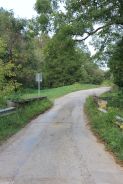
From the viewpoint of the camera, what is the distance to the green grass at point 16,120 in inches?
779

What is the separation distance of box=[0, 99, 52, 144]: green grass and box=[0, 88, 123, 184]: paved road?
50 cm

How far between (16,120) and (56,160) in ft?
37.9

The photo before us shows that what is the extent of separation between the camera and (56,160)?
13.1 m

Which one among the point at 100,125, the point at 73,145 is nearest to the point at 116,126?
the point at 100,125

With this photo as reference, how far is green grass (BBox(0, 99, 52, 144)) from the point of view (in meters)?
19.8

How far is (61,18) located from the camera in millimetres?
31078

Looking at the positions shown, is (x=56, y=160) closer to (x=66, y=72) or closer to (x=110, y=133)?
(x=110, y=133)

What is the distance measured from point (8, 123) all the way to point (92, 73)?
78.0m

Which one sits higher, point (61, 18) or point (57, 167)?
point (61, 18)

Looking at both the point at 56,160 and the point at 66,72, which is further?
the point at 66,72

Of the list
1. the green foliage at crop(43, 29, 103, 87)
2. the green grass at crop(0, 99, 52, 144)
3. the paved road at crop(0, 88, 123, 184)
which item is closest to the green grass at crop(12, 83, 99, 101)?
the green foliage at crop(43, 29, 103, 87)

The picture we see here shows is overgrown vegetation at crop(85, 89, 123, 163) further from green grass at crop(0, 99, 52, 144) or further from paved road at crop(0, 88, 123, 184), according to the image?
green grass at crop(0, 99, 52, 144)

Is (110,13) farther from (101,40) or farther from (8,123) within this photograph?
(8,123)

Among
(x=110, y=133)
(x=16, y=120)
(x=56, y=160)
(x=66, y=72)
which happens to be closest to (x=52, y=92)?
(x=66, y=72)
